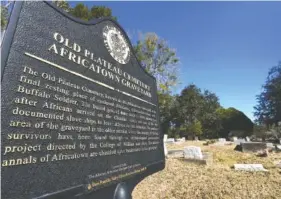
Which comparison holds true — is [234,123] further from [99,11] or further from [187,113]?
[99,11]

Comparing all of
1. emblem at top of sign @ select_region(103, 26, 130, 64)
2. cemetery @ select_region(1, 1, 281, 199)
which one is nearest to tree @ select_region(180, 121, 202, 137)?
cemetery @ select_region(1, 1, 281, 199)

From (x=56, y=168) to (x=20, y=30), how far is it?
1257 mm

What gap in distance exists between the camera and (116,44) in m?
3.33

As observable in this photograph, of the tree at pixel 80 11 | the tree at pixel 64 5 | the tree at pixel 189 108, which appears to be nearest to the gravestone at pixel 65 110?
the tree at pixel 80 11

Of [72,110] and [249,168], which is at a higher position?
[72,110]

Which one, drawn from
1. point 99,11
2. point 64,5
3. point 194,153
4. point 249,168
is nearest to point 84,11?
point 99,11

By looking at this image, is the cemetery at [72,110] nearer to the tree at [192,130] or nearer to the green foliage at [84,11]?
the green foliage at [84,11]

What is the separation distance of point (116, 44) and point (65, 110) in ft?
4.76

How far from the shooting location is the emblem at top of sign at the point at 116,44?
315cm

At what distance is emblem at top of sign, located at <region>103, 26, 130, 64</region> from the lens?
10.3ft

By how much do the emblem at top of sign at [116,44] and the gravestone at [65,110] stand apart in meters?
0.02

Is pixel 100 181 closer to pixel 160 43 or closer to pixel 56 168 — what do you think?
pixel 56 168

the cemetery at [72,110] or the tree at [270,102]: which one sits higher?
the tree at [270,102]

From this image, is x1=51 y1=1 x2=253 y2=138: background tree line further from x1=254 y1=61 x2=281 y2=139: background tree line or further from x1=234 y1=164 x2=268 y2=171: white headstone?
x1=234 y1=164 x2=268 y2=171: white headstone
